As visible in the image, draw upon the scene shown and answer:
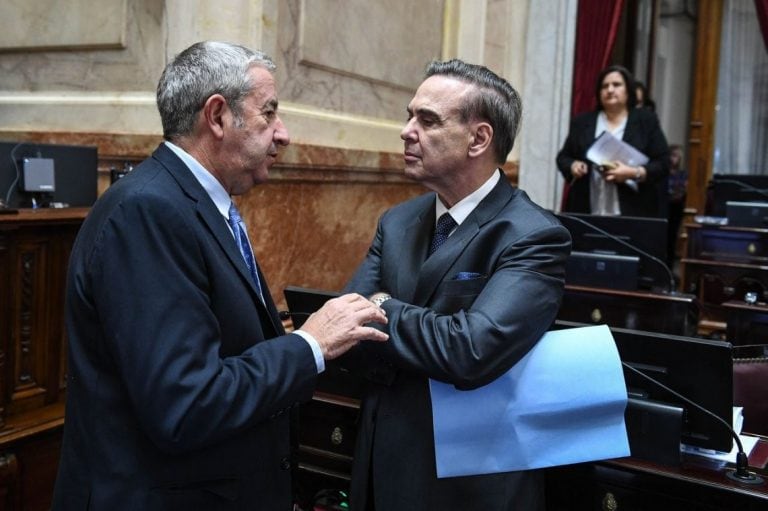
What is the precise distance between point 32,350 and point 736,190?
4919 mm

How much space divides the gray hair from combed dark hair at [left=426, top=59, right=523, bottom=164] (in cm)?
52

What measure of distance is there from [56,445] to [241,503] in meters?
1.59

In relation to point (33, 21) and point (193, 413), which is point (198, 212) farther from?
point (33, 21)

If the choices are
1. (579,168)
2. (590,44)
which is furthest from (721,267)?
(590,44)

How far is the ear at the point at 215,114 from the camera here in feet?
4.65

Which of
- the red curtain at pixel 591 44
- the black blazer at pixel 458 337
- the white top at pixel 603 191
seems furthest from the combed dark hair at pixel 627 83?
the black blazer at pixel 458 337

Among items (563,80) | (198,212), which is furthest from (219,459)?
(563,80)

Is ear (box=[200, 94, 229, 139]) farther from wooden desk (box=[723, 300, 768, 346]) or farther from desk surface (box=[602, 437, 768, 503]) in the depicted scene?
wooden desk (box=[723, 300, 768, 346])

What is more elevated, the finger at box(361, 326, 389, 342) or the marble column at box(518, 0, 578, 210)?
the marble column at box(518, 0, 578, 210)

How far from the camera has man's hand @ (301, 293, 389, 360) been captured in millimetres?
1421

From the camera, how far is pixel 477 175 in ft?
5.89

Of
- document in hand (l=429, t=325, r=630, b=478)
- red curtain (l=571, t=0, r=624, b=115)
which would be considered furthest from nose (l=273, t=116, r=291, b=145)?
red curtain (l=571, t=0, r=624, b=115)

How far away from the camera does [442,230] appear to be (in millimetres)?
1792

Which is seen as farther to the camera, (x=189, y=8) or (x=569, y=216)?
(x=569, y=216)
